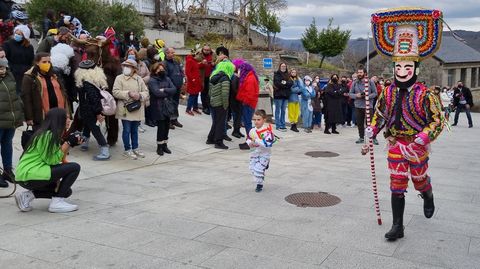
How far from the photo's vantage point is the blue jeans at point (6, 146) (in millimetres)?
7088

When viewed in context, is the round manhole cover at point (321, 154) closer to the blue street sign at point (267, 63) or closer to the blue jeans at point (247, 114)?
the blue jeans at point (247, 114)

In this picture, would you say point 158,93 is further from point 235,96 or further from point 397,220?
point 397,220

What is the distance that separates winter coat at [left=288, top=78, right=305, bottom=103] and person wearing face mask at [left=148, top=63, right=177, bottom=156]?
4.97m

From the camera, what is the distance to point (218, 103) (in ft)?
34.6

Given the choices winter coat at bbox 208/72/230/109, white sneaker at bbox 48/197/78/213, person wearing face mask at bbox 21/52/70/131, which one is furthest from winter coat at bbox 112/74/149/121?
white sneaker at bbox 48/197/78/213

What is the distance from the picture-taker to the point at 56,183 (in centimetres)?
588

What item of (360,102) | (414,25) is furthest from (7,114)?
(360,102)

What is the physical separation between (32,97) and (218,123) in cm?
434

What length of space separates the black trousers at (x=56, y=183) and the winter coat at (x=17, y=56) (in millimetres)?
4564

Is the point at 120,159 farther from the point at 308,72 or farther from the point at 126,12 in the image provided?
the point at 308,72

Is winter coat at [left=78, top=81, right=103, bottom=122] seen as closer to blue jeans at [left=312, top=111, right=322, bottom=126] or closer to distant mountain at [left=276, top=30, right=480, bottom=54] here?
blue jeans at [left=312, top=111, right=322, bottom=126]

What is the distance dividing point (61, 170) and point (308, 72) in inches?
1189

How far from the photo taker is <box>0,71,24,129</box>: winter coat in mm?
6859

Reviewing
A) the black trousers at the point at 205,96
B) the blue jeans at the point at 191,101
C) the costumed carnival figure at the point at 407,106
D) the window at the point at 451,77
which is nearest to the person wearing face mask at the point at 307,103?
the black trousers at the point at 205,96
